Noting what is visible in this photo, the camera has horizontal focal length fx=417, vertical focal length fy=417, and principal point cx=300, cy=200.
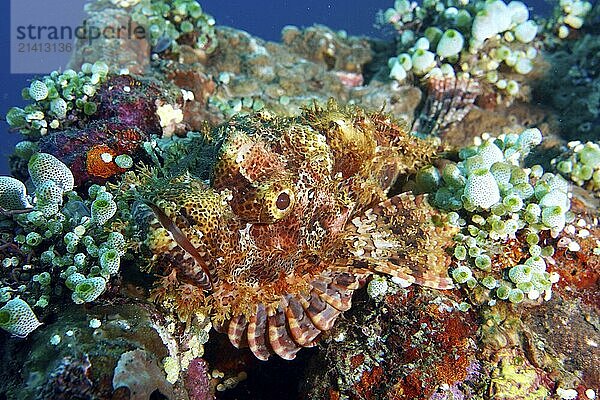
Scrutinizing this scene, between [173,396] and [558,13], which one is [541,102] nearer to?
[558,13]

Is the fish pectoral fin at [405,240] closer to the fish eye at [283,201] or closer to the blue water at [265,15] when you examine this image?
the fish eye at [283,201]

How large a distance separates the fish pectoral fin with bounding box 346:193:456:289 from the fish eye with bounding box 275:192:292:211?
0.87m

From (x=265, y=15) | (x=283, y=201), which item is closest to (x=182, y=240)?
(x=283, y=201)

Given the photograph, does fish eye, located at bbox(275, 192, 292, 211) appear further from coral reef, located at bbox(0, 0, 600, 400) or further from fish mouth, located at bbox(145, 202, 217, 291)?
fish mouth, located at bbox(145, 202, 217, 291)

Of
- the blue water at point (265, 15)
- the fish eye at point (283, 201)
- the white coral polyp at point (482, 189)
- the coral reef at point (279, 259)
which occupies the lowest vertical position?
the blue water at point (265, 15)

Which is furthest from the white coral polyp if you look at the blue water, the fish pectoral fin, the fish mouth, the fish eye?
the blue water

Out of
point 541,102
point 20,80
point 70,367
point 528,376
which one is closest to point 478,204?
point 528,376

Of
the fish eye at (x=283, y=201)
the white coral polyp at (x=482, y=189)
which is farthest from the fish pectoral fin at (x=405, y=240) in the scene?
the fish eye at (x=283, y=201)

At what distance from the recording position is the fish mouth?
298cm

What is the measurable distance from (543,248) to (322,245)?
7.07ft

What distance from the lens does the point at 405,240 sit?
4.03m

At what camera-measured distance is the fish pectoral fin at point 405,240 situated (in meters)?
3.73

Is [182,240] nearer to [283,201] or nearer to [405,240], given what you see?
[283,201]

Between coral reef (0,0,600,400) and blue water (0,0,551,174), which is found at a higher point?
coral reef (0,0,600,400)
